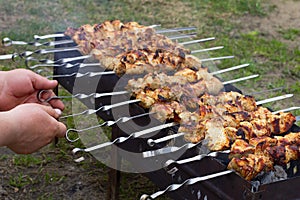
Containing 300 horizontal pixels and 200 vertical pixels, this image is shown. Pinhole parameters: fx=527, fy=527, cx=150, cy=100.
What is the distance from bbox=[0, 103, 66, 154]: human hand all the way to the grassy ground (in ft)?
5.30

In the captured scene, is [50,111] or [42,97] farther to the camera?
[42,97]

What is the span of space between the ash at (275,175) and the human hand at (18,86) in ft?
4.71

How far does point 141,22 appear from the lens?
8234 millimetres

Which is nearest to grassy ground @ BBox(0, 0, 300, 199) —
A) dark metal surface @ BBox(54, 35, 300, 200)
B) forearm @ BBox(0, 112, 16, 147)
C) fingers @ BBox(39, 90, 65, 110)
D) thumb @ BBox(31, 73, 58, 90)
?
dark metal surface @ BBox(54, 35, 300, 200)

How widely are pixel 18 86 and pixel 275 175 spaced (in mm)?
1669

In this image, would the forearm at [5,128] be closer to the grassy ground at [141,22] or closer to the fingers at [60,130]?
the fingers at [60,130]

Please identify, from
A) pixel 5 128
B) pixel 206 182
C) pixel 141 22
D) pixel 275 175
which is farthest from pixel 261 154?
pixel 141 22

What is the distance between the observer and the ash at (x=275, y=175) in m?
2.92

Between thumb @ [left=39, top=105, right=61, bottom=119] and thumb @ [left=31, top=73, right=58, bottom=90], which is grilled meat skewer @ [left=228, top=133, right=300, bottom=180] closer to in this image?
thumb @ [left=39, top=105, right=61, bottom=119]

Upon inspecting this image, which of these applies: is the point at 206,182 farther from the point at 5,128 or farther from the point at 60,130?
the point at 5,128

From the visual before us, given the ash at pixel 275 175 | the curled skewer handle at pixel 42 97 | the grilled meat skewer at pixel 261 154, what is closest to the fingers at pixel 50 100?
the curled skewer handle at pixel 42 97

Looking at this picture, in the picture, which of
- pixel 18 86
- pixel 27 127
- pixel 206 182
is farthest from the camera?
pixel 18 86

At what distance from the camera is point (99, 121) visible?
5484mm

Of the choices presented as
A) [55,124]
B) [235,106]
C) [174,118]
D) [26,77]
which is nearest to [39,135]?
[55,124]
